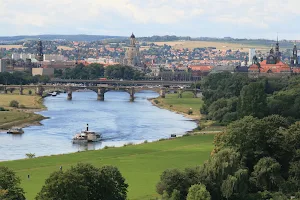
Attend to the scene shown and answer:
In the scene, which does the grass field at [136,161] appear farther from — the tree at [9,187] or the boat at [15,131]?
the boat at [15,131]

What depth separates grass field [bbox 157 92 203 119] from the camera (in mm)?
90537

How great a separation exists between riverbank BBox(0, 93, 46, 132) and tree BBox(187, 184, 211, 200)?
119ft

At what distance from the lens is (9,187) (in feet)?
100

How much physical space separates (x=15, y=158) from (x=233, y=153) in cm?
1642

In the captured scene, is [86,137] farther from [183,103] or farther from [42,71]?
[42,71]

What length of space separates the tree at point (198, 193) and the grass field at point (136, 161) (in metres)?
2.94

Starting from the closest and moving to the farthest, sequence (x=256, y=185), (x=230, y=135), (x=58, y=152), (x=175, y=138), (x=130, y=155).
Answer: (x=256, y=185) → (x=230, y=135) → (x=130, y=155) → (x=58, y=152) → (x=175, y=138)

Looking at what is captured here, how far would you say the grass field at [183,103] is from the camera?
90.5 m

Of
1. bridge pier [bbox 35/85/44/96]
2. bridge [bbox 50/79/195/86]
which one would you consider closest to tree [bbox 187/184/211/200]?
bridge pier [bbox 35/85/44/96]

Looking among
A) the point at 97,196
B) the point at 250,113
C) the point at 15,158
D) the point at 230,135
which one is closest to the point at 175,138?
the point at 250,113

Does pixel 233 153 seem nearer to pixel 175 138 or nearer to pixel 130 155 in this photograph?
pixel 130 155

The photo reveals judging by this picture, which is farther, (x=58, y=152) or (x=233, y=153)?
(x=58, y=152)

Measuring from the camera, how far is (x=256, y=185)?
36125mm

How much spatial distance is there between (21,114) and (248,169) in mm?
42059
